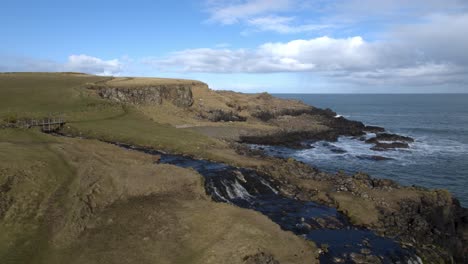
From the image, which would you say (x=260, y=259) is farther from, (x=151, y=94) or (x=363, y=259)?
(x=151, y=94)

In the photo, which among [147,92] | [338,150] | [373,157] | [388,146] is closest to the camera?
[373,157]

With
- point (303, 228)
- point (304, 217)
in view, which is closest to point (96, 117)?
point (304, 217)

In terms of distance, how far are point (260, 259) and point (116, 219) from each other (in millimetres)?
10511

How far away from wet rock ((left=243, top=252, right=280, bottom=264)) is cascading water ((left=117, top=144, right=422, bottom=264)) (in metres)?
4.10

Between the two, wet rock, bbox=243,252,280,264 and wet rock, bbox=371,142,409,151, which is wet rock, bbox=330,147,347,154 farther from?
wet rock, bbox=243,252,280,264

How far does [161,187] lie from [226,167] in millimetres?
12692

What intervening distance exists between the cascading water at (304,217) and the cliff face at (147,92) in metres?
50.7

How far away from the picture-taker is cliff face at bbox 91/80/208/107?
92.1m

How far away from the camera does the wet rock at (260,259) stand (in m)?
23.2

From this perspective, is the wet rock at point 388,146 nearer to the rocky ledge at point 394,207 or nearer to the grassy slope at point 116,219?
the rocky ledge at point 394,207

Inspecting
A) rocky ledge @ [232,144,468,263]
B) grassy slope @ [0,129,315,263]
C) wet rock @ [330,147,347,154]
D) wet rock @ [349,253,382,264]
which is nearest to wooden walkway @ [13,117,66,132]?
grassy slope @ [0,129,315,263]

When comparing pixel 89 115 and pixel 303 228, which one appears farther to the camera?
pixel 89 115

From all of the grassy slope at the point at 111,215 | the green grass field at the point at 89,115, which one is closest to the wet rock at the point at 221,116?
the green grass field at the point at 89,115

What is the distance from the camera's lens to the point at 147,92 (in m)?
96.9
